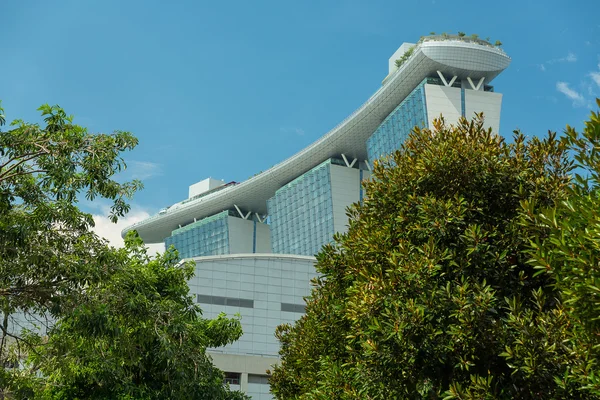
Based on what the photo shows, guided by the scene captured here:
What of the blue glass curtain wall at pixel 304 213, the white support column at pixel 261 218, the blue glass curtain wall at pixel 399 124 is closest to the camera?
the blue glass curtain wall at pixel 399 124

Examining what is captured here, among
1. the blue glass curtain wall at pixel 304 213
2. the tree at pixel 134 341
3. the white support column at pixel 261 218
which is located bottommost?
the tree at pixel 134 341

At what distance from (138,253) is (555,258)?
1791 centimetres

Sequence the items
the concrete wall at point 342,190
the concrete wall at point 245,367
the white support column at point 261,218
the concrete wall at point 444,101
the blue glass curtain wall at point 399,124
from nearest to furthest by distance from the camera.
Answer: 1. the concrete wall at point 245,367
2. the concrete wall at point 444,101
3. the blue glass curtain wall at point 399,124
4. the concrete wall at point 342,190
5. the white support column at point 261,218

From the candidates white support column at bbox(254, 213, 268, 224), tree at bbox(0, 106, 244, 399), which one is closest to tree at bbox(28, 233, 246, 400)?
tree at bbox(0, 106, 244, 399)

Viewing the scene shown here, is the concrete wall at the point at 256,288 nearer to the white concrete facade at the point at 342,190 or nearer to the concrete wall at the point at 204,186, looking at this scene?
the white concrete facade at the point at 342,190

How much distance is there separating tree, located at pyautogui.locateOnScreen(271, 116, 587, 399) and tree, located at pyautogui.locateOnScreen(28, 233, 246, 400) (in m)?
3.97

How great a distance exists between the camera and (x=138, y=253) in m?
25.0

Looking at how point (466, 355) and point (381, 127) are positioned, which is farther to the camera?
point (381, 127)

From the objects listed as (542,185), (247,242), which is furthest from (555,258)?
(247,242)

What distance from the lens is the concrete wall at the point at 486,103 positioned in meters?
80.4

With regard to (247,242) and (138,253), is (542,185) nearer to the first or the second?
(138,253)

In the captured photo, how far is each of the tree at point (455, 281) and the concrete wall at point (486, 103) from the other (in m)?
67.8

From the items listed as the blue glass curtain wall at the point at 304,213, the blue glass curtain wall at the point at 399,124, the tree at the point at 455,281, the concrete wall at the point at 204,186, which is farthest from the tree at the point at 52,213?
the concrete wall at the point at 204,186

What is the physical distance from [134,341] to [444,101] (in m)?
68.4
